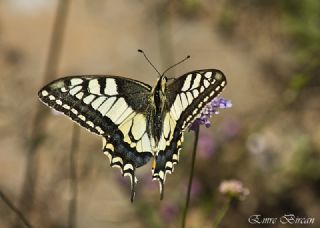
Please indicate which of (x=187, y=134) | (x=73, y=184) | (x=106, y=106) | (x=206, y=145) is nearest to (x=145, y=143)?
(x=106, y=106)

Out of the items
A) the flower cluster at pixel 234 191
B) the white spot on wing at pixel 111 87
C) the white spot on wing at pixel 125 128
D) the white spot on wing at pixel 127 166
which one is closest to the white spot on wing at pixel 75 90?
the white spot on wing at pixel 111 87

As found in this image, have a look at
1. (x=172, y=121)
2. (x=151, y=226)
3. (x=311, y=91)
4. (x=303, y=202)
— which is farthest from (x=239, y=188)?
(x=311, y=91)

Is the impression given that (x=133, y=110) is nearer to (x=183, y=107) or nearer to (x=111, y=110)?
(x=111, y=110)

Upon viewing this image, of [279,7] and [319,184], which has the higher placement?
[279,7]

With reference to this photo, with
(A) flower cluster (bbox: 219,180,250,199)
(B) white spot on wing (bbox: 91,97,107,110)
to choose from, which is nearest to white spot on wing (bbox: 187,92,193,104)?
(B) white spot on wing (bbox: 91,97,107,110)

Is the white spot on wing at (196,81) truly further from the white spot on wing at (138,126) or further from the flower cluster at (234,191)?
the flower cluster at (234,191)

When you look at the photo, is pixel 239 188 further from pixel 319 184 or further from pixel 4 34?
pixel 4 34

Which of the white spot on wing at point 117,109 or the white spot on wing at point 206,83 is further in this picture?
the white spot on wing at point 117,109
